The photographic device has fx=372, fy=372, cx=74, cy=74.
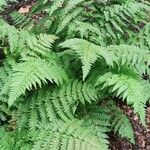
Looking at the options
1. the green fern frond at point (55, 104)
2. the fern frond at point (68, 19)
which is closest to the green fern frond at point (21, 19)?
the fern frond at point (68, 19)

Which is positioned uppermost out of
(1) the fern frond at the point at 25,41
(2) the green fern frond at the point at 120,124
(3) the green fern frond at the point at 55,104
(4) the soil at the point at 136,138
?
(1) the fern frond at the point at 25,41

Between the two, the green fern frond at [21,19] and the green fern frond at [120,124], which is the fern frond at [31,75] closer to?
the green fern frond at [120,124]

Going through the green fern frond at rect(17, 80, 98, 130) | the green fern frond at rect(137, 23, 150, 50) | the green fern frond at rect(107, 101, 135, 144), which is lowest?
the green fern frond at rect(107, 101, 135, 144)

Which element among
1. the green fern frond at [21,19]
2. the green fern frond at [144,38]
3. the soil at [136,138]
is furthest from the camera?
the green fern frond at [21,19]

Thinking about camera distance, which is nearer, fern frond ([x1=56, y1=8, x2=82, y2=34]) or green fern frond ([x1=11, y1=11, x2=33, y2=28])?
fern frond ([x1=56, y1=8, x2=82, y2=34])

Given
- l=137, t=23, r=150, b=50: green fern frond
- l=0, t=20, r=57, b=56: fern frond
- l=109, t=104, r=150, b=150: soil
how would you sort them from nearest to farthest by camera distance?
l=0, t=20, r=57, b=56: fern frond
l=109, t=104, r=150, b=150: soil
l=137, t=23, r=150, b=50: green fern frond

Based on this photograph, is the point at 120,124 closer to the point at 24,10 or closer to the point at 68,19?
the point at 68,19

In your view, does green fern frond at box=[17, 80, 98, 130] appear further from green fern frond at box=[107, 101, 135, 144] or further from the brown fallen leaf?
the brown fallen leaf

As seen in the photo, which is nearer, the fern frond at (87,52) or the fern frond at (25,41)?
the fern frond at (87,52)

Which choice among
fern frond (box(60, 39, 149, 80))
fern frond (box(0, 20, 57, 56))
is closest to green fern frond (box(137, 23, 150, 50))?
fern frond (box(60, 39, 149, 80))

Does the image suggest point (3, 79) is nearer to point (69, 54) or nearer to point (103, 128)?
point (69, 54)

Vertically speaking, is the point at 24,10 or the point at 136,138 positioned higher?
the point at 24,10

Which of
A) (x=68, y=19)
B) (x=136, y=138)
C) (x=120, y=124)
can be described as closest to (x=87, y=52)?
(x=68, y=19)
